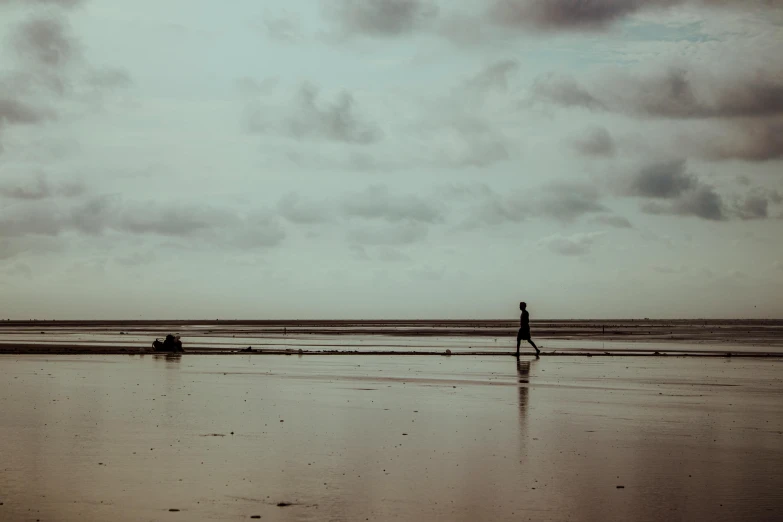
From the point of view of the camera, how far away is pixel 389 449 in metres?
13.5

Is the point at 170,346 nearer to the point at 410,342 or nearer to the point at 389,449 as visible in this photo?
the point at 410,342

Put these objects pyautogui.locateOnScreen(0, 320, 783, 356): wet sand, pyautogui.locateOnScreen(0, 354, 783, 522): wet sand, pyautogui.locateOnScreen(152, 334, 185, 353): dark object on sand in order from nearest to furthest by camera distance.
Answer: pyautogui.locateOnScreen(0, 354, 783, 522): wet sand
pyautogui.locateOnScreen(152, 334, 185, 353): dark object on sand
pyautogui.locateOnScreen(0, 320, 783, 356): wet sand

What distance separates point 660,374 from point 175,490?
22481 mm

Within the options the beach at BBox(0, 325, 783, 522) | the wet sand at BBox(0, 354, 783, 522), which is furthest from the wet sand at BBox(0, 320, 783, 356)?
the wet sand at BBox(0, 354, 783, 522)

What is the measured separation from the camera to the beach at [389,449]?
9.75 m

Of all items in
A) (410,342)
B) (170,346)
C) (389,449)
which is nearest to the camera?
(389,449)

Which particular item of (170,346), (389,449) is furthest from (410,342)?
(389,449)

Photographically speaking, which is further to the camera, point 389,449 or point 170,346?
point 170,346

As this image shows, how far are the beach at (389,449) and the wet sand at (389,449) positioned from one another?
4 centimetres

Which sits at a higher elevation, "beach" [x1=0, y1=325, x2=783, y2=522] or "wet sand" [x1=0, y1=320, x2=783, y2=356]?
"wet sand" [x1=0, y1=320, x2=783, y2=356]

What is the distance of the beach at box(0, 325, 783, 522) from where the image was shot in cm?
975

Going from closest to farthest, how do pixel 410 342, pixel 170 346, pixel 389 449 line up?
pixel 389 449 → pixel 170 346 → pixel 410 342

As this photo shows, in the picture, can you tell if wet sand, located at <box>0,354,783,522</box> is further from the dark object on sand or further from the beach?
the dark object on sand

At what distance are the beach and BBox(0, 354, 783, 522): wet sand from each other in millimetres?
43
